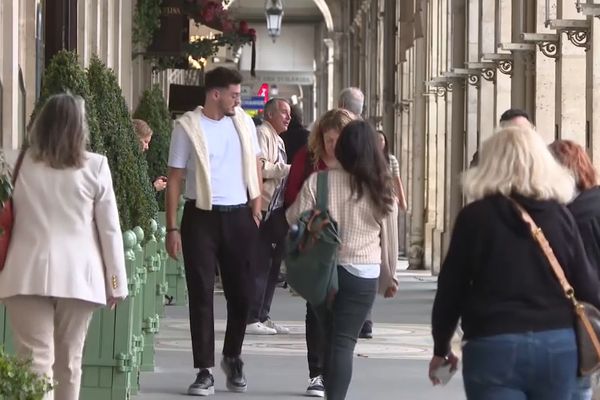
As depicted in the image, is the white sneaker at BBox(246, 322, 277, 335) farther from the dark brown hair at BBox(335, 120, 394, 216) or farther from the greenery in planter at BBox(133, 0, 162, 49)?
the greenery in planter at BBox(133, 0, 162, 49)

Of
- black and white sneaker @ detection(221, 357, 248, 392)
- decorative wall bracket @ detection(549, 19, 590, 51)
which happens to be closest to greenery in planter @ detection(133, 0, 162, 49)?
decorative wall bracket @ detection(549, 19, 590, 51)

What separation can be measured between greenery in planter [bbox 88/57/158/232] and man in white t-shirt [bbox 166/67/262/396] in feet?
0.81

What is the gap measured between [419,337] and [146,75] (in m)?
10.5

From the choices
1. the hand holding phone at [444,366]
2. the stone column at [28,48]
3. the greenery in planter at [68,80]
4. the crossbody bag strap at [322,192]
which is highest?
the stone column at [28,48]

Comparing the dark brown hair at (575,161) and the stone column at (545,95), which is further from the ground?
the stone column at (545,95)

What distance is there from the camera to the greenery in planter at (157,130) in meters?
17.5

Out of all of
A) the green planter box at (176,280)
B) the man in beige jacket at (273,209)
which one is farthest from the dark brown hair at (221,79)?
the green planter box at (176,280)

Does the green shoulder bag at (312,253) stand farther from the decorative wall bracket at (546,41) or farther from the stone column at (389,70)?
the stone column at (389,70)

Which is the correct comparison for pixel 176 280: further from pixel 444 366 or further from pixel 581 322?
pixel 581 322

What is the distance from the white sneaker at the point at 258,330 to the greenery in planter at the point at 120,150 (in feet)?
12.8

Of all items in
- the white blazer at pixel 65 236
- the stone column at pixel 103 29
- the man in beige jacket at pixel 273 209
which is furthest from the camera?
the stone column at pixel 103 29

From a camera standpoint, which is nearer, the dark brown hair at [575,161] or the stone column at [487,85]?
the dark brown hair at [575,161]

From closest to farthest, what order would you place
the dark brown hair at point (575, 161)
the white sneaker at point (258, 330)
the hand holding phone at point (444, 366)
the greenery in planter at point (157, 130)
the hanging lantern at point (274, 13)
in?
1. the hand holding phone at point (444, 366)
2. the dark brown hair at point (575, 161)
3. the white sneaker at point (258, 330)
4. the greenery in planter at point (157, 130)
5. the hanging lantern at point (274, 13)

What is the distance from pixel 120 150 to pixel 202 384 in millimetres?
1428
